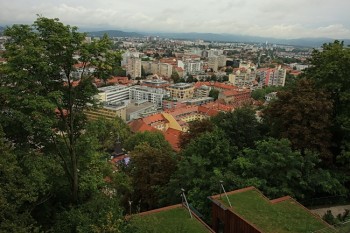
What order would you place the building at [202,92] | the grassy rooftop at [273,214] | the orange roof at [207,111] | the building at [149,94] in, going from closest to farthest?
1. the grassy rooftop at [273,214]
2. the orange roof at [207,111]
3. the building at [149,94]
4. the building at [202,92]

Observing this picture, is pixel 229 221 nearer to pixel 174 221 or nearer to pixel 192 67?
pixel 174 221

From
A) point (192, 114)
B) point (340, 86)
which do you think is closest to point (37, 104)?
point (340, 86)

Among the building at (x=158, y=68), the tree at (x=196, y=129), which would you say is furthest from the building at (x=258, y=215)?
the building at (x=158, y=68)

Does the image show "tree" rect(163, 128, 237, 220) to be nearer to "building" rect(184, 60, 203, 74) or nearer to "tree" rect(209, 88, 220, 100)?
"tree" rect(209, 88, 220, 100)

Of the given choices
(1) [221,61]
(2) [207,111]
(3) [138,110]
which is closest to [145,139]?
(2) [207,111]

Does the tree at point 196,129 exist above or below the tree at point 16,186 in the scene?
below

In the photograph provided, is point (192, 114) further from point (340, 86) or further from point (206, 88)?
point (340, 86)

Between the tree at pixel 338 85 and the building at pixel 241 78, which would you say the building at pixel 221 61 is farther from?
the tree at pixel 338 85

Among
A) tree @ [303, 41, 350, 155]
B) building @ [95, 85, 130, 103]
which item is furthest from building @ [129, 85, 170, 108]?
tree @ [303, 41, 350, 155]

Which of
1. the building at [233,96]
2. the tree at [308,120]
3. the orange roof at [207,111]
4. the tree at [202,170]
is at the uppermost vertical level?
the tree at [308,120]
